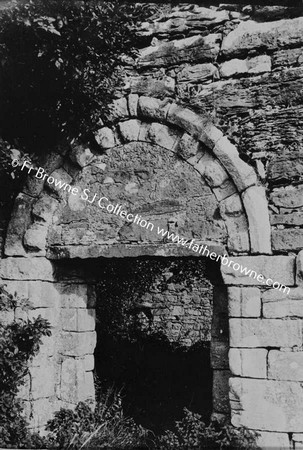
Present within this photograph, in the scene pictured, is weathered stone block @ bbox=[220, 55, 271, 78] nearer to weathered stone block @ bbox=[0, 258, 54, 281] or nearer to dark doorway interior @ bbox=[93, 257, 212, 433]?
weathered stone block @ bbox=[0, 258, 54, 281]

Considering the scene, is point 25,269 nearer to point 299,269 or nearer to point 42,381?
point 42,381

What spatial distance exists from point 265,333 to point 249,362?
273 millimetres

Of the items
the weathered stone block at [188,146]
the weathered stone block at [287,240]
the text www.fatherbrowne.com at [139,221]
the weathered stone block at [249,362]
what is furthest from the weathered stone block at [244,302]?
the weathered stone block at [188,146]

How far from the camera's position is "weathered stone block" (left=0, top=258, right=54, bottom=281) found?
4.88m

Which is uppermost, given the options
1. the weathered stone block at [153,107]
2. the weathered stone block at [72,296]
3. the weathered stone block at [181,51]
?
the weathered stone block at [181,51]

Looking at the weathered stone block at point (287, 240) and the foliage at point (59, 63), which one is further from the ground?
the foliage at point (59, 63)

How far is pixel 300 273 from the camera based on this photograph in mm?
4137

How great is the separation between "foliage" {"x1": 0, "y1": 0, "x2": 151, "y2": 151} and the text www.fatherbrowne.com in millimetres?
287

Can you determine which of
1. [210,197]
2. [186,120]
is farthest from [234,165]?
[186,120]

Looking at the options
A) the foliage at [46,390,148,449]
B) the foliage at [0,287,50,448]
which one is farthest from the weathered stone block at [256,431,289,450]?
the foliage at [0,287,50,448]

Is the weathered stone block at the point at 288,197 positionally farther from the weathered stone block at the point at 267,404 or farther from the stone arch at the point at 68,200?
the weathered stone block at the point at 267,404

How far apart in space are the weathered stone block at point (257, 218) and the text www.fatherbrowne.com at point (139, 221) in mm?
219

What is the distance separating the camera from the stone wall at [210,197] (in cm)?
418

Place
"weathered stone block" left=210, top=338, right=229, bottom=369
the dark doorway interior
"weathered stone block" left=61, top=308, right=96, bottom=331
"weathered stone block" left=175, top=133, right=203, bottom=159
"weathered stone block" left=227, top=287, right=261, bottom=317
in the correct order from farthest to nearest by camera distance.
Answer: the dark doorway interior
"weathered stone block" left=61, top=308, right=96, bottom=331
"weathered stone block" left=175, top=133, right=203, bottom=159
"weathered stone block" left=210, top=338, right=229, bottom=369
"weathered stone block" left=227, top=287, right=261, bottom=317
